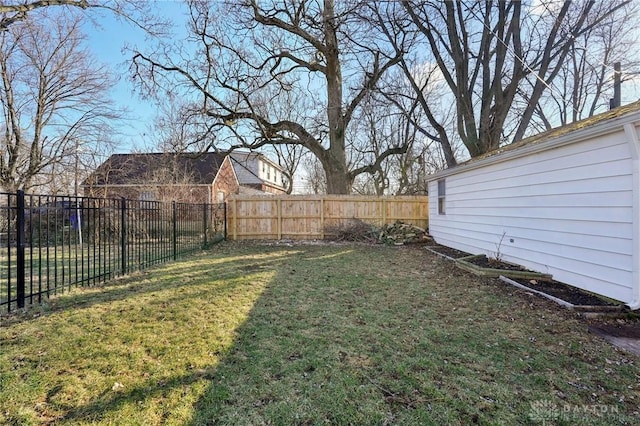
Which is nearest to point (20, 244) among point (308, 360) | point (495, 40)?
point (308, 360)

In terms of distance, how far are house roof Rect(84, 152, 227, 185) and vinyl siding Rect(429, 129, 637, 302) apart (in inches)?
477

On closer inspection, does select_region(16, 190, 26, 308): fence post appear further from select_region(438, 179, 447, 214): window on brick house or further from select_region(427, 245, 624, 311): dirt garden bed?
select_region(438, 179, 447, 214): window on brick house

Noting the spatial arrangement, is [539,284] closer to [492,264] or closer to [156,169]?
[492,264]

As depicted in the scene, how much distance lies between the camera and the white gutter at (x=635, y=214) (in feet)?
12.0

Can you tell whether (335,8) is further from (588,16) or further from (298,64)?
(588,16)

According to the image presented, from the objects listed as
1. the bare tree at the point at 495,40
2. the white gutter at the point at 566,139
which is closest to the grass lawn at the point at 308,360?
the white gutter at the point at 566,139

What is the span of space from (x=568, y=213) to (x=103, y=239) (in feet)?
29.9

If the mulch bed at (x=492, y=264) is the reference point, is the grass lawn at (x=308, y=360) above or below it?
below

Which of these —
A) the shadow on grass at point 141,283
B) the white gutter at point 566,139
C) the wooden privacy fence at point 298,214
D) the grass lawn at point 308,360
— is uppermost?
the white gutter at point 566,139

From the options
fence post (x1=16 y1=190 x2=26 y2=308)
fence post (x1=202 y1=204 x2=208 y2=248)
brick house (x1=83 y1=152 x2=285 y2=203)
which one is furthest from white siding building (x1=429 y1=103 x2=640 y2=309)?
brick house (x1=83 y1=152 x2=285 y2=203)

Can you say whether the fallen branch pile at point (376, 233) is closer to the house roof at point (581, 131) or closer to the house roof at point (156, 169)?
the house roof at point (581, 131)

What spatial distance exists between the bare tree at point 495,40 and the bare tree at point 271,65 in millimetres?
1623

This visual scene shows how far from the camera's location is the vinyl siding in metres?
3.94

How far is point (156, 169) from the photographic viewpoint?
16.3 meters
